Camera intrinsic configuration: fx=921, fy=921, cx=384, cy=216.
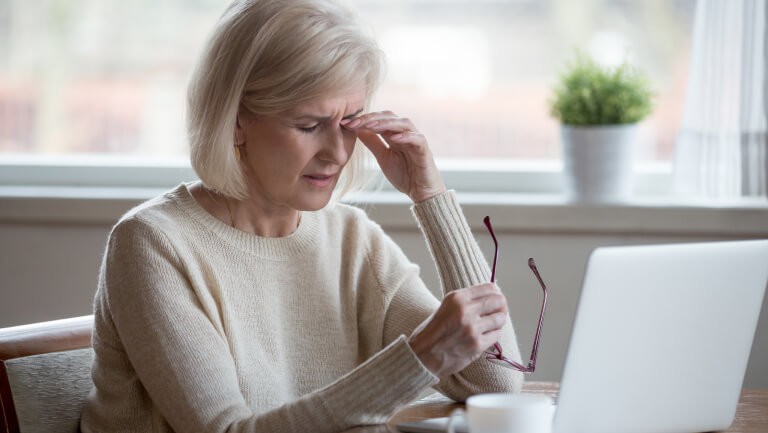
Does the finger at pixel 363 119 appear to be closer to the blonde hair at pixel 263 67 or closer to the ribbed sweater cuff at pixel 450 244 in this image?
the blonde hair at pixel 263 67

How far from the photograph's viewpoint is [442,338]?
1.28 metres

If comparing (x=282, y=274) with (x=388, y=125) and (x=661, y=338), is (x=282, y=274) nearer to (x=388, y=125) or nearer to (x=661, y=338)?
(x=388, y=125)

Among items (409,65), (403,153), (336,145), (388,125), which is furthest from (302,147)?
(409,65)

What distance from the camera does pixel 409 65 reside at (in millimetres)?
2695

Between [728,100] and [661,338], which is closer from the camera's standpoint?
[661,338]

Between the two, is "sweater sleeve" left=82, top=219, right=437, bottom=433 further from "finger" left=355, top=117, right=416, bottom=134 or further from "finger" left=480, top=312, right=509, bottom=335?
"finger" left=355, top=117, right=416, bottom=134

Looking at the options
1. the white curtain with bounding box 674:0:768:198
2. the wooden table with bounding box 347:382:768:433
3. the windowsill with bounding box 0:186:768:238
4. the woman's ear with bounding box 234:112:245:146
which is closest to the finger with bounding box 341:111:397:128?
the woman's ear with bounding box 234:112:245:146

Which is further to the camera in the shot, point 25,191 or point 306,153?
point 25,191

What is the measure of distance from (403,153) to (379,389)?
592mm

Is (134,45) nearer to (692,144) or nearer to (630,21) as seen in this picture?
(630,21)

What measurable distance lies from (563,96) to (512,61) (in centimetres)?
31

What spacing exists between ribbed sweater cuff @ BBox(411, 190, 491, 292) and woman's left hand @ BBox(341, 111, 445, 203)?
0.03 metres

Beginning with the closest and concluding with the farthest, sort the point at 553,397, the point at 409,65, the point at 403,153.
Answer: the point at 553,397 → the point at 403,153 → the point at 409,65

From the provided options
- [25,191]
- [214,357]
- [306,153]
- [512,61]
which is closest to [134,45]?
[25,191]
